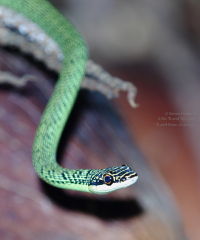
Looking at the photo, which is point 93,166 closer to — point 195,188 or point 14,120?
point 14,120

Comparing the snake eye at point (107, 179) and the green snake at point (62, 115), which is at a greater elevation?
the green snake at point (62, 115)

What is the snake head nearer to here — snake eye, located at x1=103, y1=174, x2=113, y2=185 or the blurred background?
snake eye, located at x1=103, y1=174, x2=113, y2=185

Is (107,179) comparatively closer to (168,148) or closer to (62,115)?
(62,115)

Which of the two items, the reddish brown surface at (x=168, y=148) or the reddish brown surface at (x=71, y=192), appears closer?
the reddish brown surface at (x=71, y=192)

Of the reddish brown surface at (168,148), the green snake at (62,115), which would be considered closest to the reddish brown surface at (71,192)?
the green snake at (62,115)

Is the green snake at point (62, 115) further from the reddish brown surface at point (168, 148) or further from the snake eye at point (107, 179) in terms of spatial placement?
the reddish brown surface at point (168, 148)

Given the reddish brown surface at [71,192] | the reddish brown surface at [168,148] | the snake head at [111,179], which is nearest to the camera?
the snake head at [111,179]
